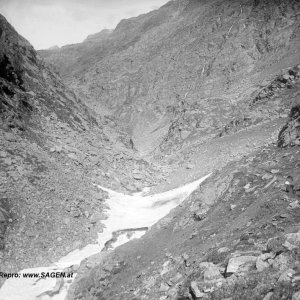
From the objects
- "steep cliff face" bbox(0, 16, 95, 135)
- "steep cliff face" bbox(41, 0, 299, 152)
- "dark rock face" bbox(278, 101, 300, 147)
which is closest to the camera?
"dark rock face" bbox(278, 101, 300, 147)

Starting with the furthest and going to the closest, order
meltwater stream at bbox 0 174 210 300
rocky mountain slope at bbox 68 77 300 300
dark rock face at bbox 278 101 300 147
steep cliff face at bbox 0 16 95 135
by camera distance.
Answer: steep cliff face at bbox 0 16 95 135 < dark rock face at bbox 278 101 300 147 < meltwater stream at bbox 0 174 210 300 < rocky mountain slope at bbox 68 77 300 300

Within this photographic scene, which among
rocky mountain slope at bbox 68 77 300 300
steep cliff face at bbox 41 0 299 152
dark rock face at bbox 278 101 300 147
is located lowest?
rocky mountain slope at bbox 68 77 300 300

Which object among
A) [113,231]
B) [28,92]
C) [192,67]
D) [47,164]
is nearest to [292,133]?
[113,231]

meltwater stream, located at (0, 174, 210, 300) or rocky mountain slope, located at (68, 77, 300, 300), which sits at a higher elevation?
rocky mountain slope, located at (68, 77, 300, 300)

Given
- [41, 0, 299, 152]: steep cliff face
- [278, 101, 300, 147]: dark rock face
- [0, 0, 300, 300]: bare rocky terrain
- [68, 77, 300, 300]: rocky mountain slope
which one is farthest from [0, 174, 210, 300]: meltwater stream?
[41, 0, 299, 152]: steep cliff face

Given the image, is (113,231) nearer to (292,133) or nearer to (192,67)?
(292,133)

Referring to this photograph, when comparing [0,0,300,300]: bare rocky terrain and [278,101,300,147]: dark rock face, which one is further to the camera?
[278,101,300,147]: dark rock face

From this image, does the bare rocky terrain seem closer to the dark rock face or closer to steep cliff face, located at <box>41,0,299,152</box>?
the dark rock face

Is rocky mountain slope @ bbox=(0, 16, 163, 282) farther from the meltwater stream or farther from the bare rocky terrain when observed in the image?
the meltwater stream
